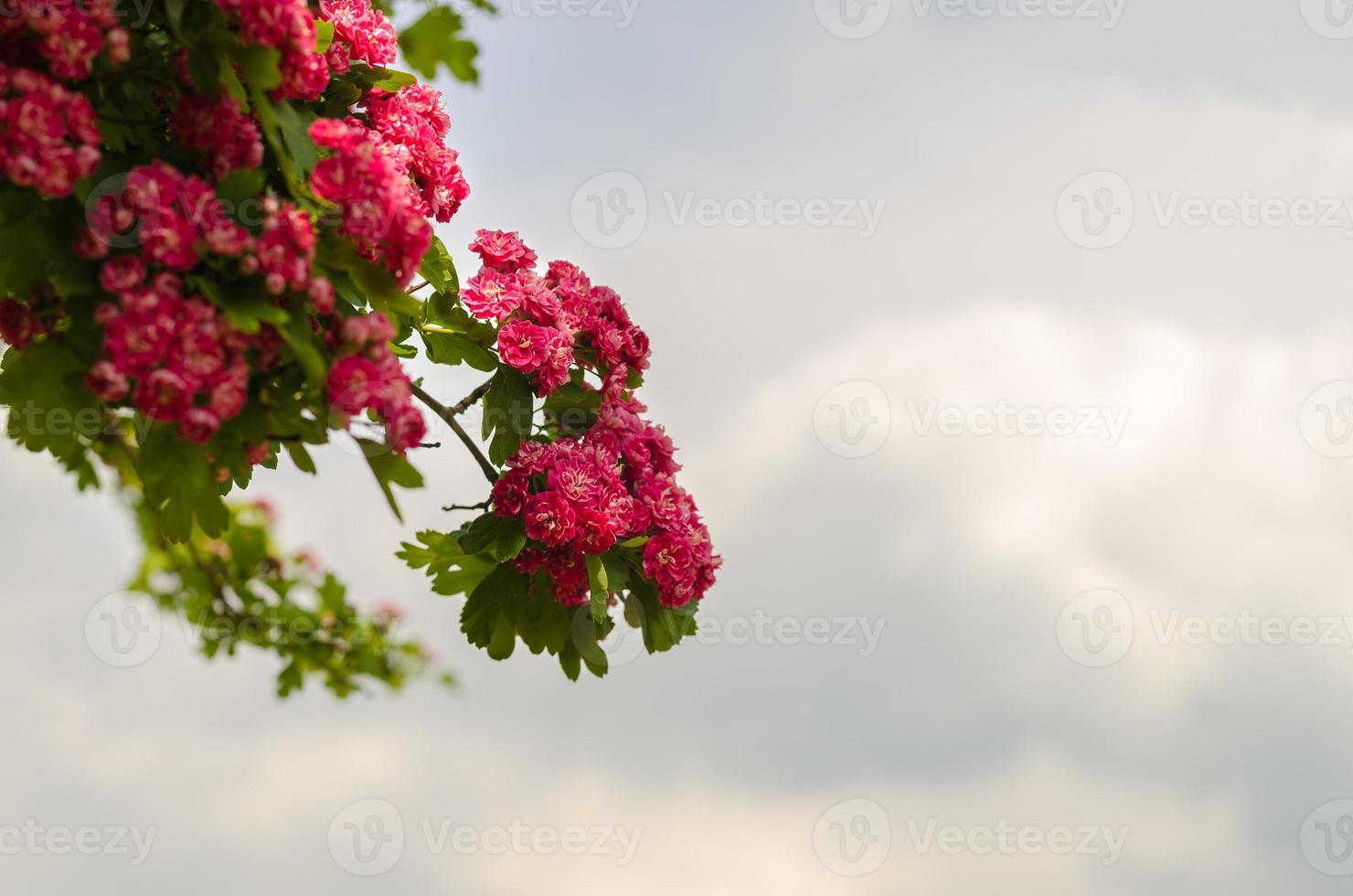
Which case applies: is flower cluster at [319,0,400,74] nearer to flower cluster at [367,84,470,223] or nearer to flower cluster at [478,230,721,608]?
flower cluster at [367,84,470,223]

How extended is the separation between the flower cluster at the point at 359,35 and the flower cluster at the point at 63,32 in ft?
3.09

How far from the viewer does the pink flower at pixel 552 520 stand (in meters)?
4.71

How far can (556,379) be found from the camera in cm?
496

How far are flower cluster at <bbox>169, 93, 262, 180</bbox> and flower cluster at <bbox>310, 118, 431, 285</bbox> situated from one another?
19cm

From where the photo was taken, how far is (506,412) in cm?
498

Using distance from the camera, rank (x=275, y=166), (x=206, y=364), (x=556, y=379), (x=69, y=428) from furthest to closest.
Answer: (x=556, y=379), (x=69, y=428), (x=275, y=166), (x=206, y=364)

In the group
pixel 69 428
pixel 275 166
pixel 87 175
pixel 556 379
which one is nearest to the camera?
pixel 87 175

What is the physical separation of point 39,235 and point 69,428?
0.83 meters

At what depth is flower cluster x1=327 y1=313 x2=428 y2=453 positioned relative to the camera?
3.41 metres

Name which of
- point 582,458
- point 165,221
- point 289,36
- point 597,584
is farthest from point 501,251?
point 165,221

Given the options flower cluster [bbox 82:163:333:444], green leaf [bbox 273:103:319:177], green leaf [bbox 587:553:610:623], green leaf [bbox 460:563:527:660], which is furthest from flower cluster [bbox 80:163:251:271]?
green leaf [bbox 460:563:527:660]

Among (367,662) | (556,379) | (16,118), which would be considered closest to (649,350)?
(556,379)

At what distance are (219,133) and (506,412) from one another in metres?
1.70

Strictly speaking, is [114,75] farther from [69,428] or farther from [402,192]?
[69,428]
